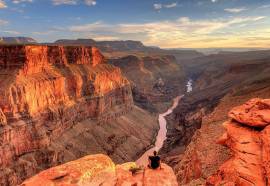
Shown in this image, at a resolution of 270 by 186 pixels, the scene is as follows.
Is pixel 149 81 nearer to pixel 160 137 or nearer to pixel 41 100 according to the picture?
pixel 160 137

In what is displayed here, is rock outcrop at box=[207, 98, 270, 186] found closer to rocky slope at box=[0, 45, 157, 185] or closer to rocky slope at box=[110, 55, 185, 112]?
rocky slope at box=[0, 45, 157, 185]

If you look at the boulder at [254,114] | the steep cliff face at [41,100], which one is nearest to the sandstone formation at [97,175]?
the boulder at [254,114]

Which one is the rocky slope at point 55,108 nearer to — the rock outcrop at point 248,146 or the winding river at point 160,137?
the winding river at point 160,137

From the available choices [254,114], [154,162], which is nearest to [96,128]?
[154,162]

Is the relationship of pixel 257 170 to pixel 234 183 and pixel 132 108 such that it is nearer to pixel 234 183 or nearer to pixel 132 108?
pixel 234 183

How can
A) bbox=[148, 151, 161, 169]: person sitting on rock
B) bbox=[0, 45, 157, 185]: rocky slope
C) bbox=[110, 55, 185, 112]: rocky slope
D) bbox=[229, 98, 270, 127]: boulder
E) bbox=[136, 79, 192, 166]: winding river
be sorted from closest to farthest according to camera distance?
bbox=[148, 151, 161, 169]: person sitting on rock → bbox=[229, 98, 270, 127]: boulder → bbox=[0, 45, 157, 185]: rocky slope → bbox=[136, 79, 192, 166]: winding river → bbox=[110, 55, 185, 112]: rocky slope

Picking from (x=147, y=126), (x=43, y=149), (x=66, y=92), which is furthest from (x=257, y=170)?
(x=147, y=126)

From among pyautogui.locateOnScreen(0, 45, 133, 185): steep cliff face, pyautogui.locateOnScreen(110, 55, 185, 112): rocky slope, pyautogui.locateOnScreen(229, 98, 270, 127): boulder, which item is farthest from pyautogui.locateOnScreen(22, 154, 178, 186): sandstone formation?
pyautogui.locateOnScreen(110, 55, 185, 112): rocky slope

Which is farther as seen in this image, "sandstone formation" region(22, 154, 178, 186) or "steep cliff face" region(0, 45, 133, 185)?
"steep cliff face" region(0, 45, 133, 185)
